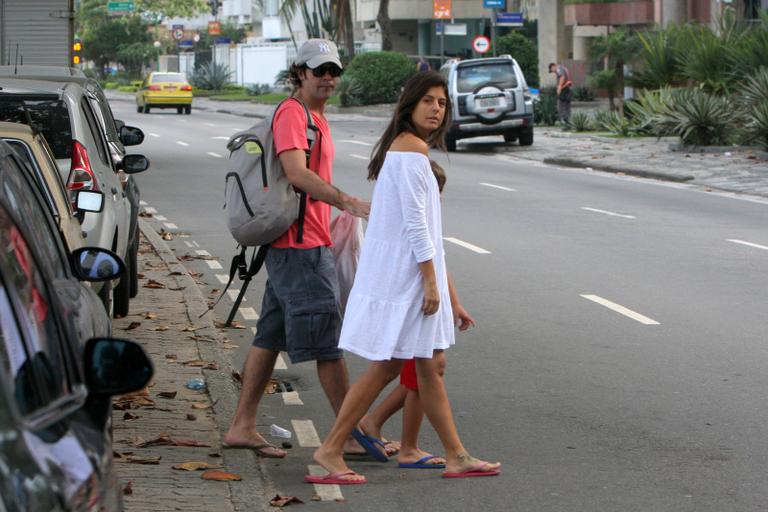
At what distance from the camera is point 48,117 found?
9695mm

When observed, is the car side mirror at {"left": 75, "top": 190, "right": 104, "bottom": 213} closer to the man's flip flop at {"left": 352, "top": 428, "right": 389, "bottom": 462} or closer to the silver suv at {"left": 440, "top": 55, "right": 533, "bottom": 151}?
the man's flip flop at {"left": 352, "top": 428, "right": 389, "bottom": 462}

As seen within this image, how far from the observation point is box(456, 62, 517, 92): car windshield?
3281 centimetres

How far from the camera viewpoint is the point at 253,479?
6387 millimetres

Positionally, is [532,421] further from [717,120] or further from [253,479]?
[717,120]

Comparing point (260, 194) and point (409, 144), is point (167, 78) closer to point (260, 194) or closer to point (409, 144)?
point (260, 194)

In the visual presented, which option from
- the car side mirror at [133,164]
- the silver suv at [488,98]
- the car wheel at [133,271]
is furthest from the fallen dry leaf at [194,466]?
the silver suv at [488,98]

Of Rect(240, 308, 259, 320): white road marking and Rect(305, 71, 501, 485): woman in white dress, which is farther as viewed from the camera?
Rect(240, 308, 259, 320): white road marking

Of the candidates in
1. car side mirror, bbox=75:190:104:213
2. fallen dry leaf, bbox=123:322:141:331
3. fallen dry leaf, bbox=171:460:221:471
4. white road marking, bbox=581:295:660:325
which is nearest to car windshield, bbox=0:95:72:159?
fallen dry leaf, bbox=123:322:141:331

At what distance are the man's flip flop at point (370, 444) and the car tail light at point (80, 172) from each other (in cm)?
331

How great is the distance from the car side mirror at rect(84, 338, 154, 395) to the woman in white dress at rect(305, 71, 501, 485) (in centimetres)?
262

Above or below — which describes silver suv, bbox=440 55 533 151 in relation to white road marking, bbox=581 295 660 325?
above

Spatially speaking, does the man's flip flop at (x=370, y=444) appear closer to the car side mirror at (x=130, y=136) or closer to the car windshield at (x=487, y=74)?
the car side mirror at (x=130, y=136)

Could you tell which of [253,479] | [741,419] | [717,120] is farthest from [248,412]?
[717,120]

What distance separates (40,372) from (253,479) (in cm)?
320
